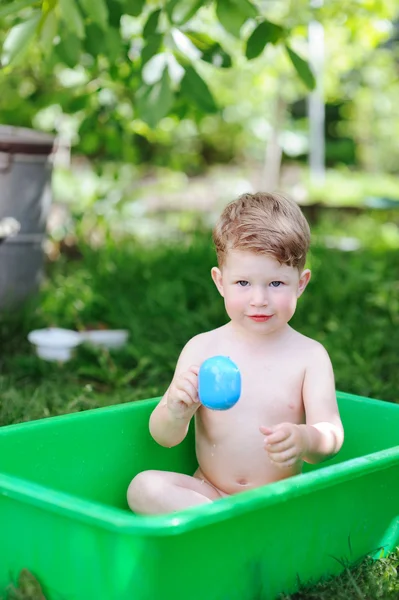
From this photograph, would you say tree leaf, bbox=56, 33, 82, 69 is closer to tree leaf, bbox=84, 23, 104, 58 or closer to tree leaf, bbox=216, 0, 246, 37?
tree leaf, bbox=84, 23, 104, 58

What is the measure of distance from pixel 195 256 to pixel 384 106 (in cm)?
881

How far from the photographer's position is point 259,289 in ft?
5.86

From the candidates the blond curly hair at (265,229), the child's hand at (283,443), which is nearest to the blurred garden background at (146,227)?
the child's hand at (283,443)

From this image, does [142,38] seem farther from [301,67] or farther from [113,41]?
[301,67]

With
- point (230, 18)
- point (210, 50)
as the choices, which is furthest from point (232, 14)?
point (210, 50)

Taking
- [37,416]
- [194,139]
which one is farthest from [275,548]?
[194,139]

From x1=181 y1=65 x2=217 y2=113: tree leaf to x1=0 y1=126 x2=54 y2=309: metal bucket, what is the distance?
3.65 ft

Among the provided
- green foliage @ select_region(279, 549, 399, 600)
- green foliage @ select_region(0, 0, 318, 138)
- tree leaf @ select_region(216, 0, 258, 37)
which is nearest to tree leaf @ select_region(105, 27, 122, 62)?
green foliage @ select_region(0, 0, 318, 138)

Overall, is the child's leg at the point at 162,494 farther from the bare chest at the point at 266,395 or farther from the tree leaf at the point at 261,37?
the tree leaf at the point at 261,37

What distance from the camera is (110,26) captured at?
9.46 feet

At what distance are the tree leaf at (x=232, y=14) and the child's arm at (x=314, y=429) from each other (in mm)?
1012

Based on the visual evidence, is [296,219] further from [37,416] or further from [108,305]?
[108,305]

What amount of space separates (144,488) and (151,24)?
1476mm

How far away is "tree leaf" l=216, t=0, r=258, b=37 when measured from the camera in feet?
8.22
